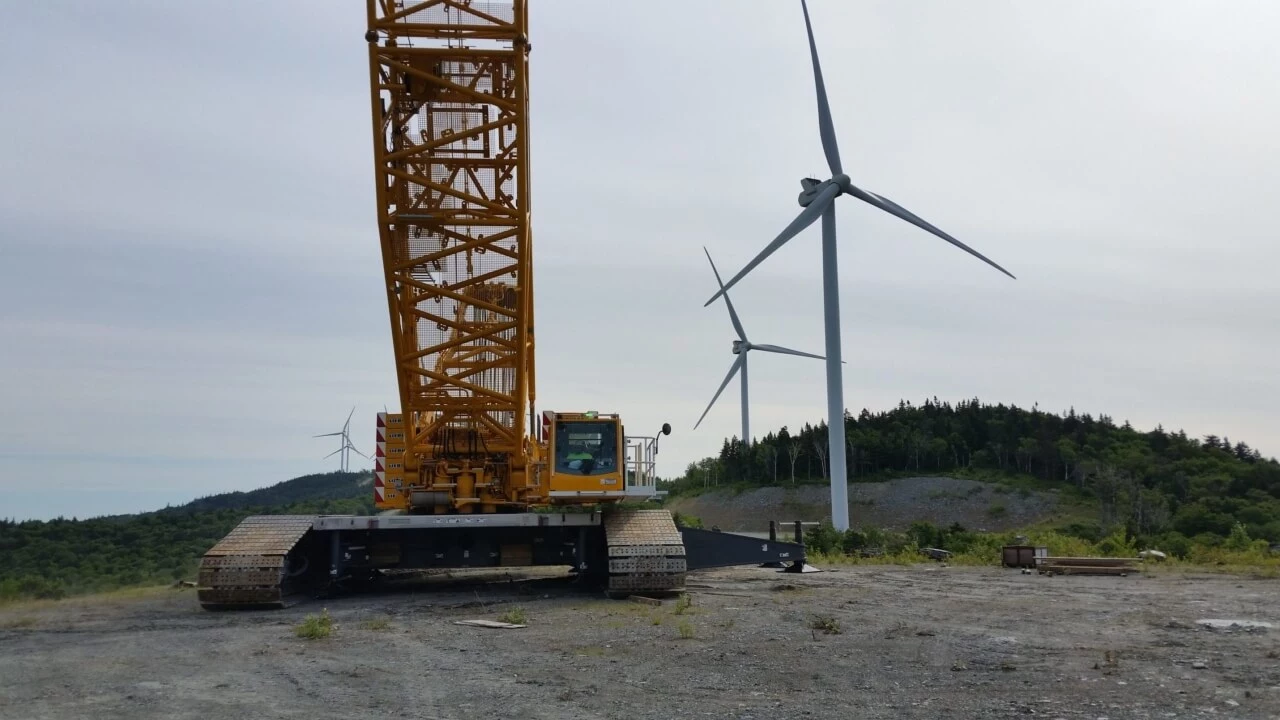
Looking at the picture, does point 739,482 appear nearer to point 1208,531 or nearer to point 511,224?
point 1208,531

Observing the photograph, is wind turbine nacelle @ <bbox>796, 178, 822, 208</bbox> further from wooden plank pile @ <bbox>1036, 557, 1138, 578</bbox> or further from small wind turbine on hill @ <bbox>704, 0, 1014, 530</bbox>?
wooden plank pile @ <bbox>1036, 557, 1138, 578</bbox>

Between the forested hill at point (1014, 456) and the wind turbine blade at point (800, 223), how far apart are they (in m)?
26.9

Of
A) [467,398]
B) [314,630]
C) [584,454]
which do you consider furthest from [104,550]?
[314,630]

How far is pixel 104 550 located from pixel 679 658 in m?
29.2

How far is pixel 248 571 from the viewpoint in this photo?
53.2ft

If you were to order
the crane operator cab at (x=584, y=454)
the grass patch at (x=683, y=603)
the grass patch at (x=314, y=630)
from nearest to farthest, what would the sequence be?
the grass patch at (x=314, y=630)
the grass patch at (x=683, y=603)
the crane operator cab at (x=584, y=454)

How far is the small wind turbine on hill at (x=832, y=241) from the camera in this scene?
112 feet

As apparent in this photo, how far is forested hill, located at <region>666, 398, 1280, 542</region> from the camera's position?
193ft

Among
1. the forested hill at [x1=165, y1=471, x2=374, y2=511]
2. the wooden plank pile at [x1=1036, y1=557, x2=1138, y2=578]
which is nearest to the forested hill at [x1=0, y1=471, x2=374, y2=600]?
the wooden plank pile at [x1=1036, y1=557, x2=1138, y2=578]

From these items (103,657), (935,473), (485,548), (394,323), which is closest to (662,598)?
(485,548)

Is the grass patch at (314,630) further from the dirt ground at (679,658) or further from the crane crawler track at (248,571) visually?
the crane crawler track at (248,571)

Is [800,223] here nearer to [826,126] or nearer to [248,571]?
[826,126]

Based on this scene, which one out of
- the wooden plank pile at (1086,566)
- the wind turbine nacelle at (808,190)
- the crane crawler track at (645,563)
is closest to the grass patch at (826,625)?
the crane crawler track at (645,563)

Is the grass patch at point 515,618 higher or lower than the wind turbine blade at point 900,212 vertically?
lower
